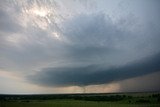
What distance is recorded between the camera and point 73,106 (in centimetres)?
3556

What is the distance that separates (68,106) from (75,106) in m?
1.40

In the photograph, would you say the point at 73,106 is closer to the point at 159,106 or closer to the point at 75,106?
the point at 75,106

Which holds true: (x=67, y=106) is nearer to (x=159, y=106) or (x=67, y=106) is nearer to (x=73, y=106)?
(x=73, y=106)

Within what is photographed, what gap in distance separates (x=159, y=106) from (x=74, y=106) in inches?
446

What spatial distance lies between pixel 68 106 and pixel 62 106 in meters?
1.43

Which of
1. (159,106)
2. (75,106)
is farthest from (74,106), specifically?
(159,106)

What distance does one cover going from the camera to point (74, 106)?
117 ft

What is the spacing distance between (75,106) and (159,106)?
11180mm

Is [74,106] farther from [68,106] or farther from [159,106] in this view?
[159,106]

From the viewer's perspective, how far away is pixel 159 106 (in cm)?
3438

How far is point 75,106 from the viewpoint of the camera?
35.5m

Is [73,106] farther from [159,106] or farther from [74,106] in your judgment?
[159,106]

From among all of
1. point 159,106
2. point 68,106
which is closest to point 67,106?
point 68,106

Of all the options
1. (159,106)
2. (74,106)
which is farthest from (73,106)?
(159,106)
